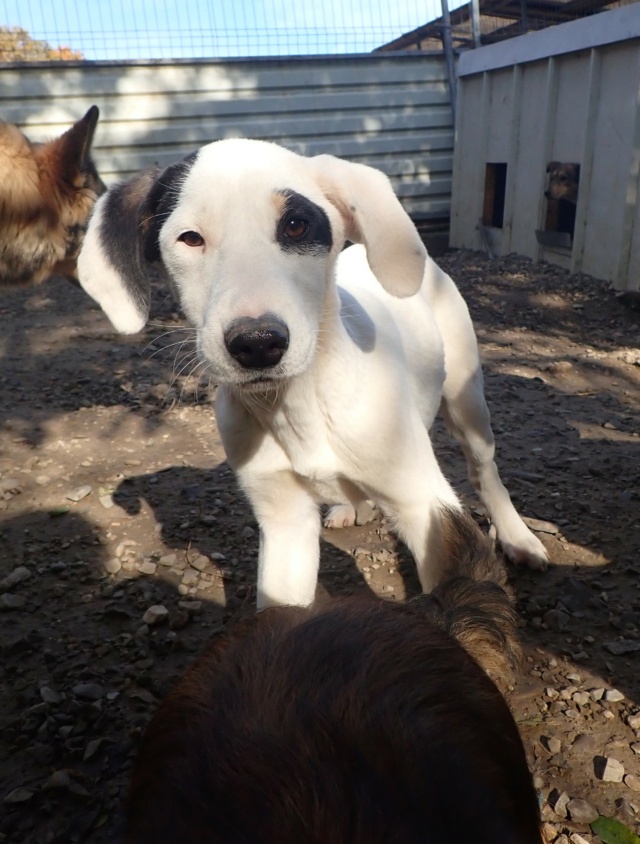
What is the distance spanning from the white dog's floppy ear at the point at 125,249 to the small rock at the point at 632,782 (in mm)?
2031

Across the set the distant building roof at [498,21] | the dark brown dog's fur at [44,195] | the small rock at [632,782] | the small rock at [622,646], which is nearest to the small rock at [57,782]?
the small rock at [632,782]

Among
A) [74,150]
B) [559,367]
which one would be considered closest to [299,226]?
[74,150]

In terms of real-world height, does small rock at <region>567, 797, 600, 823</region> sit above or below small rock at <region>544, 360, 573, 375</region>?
above

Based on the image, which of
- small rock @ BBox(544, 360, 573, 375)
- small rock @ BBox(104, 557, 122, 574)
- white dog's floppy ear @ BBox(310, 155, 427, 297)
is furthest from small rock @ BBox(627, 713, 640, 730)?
small rock @ BBox(544, 360, 573, 375)

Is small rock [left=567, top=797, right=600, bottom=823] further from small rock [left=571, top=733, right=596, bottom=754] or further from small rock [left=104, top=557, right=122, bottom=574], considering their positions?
small rock [left=104, top=557, right=122, bottom=574]

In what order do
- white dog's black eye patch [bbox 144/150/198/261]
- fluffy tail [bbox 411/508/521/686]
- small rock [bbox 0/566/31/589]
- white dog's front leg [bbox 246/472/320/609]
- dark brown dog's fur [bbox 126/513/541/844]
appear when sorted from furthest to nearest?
small rock [bbox 0/566/31/589] → white dog's front leg [bbox 246/472/320/609] → white dog's black eye patch [bbox 144/150/198/261] → fluffy tail [bbox 411/508/521/686] → dark brown dog's fur [bbox 126/513/541/844]

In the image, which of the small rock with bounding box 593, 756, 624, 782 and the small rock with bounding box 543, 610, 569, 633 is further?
the small rock with bounding box 543, 610, 569, 633

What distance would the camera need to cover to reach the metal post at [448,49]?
36.3ft

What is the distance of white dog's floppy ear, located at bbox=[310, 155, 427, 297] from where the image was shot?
252 cm

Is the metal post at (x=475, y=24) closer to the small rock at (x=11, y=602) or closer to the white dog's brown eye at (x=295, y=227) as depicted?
the white dog's brown eye at (x=295, y=227)

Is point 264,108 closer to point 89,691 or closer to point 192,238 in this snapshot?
point 192,238

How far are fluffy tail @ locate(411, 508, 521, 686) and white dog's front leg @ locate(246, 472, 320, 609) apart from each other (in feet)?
2.07

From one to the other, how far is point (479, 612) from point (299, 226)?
1.17 metres

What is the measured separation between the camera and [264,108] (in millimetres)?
10836
